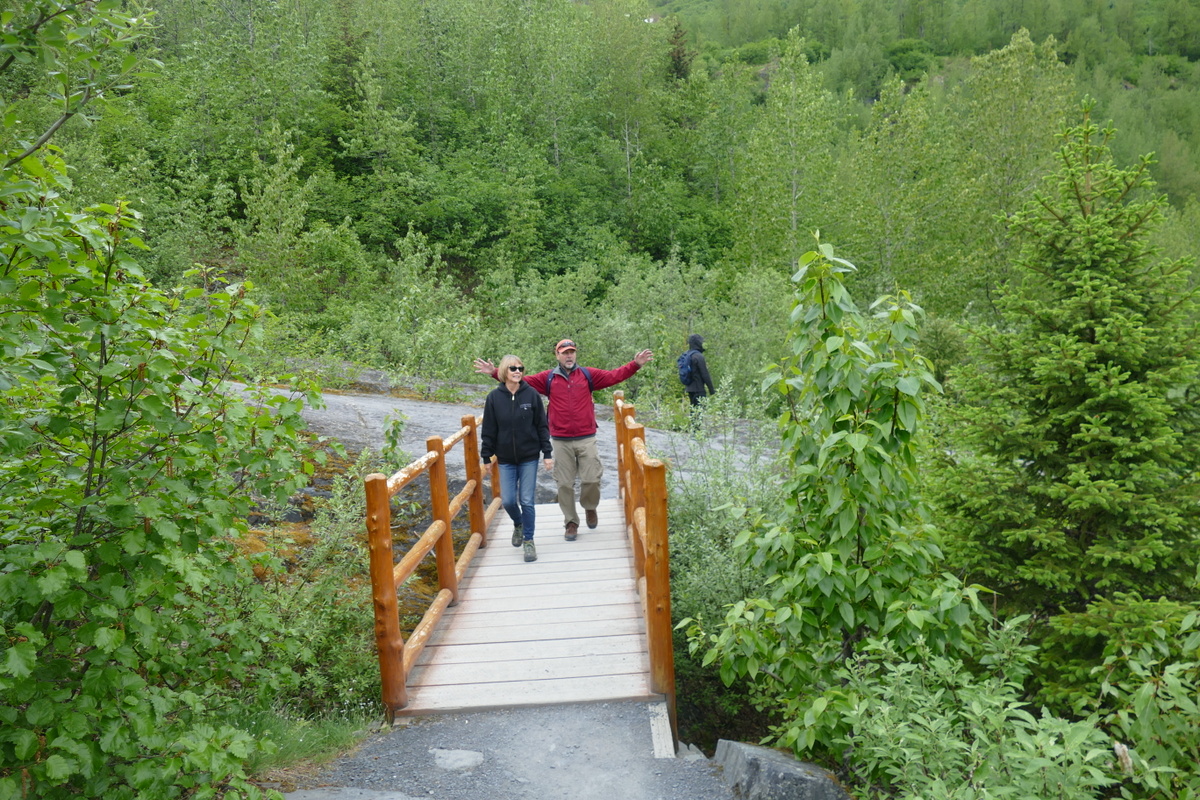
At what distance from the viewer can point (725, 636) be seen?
3.70 m

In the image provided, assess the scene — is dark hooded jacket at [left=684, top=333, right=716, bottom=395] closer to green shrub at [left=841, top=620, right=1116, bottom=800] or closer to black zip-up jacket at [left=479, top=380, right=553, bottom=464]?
black zip-up jacket at [left=479, top=380, right=553, bottom=464]

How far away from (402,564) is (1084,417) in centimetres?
426

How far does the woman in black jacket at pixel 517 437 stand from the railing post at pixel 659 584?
269cm

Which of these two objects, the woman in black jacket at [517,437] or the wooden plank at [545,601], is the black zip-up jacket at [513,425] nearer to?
the woman in black jacket at [517,437]

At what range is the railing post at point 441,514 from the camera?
6176 mm

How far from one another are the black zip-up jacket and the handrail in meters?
0.35

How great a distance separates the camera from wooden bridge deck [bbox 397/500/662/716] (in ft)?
15.8

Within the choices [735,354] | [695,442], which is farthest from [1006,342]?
[735,354]

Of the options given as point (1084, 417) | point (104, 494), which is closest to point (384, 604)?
point (104, 494)

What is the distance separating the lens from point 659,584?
468cm

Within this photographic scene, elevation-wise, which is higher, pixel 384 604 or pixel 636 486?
pixel 636 486

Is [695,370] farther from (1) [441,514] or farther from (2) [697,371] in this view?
(1) [441,514]

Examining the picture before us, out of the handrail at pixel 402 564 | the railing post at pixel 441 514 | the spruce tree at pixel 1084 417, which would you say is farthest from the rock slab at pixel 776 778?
the railing post at pixel 441 514

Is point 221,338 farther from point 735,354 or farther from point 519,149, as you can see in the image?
point 519,149
